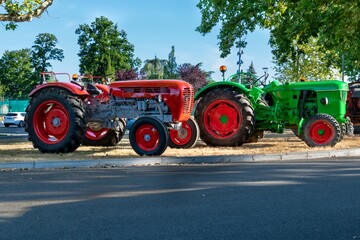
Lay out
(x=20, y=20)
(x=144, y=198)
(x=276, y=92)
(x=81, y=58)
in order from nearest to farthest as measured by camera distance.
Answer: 1. (x=144, y=198)
2. (x=276, y=92)
3. (x=20, y=20)
4. (x=81, y=58)

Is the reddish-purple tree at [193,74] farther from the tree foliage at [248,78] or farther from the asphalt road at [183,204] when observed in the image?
the asphalt road at [183,204]

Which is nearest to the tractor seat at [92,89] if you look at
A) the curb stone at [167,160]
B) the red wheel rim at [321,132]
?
the curb stone at [167,160]

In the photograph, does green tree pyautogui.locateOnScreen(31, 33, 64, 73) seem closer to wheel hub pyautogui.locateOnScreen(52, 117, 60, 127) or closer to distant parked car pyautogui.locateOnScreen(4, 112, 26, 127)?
distant parked car pyautogui.locateOnScreen(4, 112, 26, 127)

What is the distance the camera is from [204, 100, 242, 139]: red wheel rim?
1368cm

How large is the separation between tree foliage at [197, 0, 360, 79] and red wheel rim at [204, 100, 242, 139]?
610 centimetres

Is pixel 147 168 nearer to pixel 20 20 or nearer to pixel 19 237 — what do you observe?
pixel 19 237

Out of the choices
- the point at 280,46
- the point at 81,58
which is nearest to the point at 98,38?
the point at 81,58

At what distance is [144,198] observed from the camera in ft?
20.6

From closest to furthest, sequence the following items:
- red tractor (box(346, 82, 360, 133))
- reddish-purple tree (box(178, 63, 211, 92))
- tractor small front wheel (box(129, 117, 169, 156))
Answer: tractor small front wheel (box(129, 117, 169, 156)) → red tractor (box(346, 82, 360, 133)) → reddish-purple tree (box(178, 63, 211, 92))

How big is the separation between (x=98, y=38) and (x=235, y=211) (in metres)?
77.5

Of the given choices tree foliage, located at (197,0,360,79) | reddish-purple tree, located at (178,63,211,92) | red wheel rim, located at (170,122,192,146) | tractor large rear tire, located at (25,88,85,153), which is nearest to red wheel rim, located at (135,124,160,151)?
tractor large rear tire, located at (25,88,85,153)

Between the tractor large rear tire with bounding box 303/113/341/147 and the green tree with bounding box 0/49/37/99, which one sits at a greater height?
the green tree with bounding box 0/49/37/99

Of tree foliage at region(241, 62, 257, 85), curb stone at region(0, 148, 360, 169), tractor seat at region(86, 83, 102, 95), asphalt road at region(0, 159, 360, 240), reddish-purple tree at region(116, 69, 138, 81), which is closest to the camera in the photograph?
asphalt road at region(0, 159, 360, 240)

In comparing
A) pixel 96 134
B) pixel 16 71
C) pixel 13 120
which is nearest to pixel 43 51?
pixel 16 71
